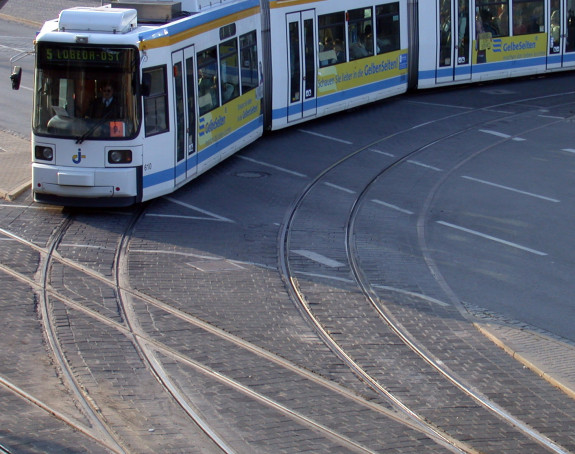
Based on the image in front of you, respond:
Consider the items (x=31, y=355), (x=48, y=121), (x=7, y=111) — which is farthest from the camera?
(x=7, y=111)

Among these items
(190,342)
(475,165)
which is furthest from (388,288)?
(475,165)

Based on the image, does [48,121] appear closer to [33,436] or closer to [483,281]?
Answer: [483,281]

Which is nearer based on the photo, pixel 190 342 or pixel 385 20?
pixel 190 342

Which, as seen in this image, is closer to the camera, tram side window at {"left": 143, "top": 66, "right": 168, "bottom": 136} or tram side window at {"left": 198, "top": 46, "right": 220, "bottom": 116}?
tram side window at {"left": 143, "top": 66, "right": 168, "bottom": 136}

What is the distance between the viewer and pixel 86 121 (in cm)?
1533

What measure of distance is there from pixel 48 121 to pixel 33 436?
799cm

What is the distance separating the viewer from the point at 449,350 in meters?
10.9

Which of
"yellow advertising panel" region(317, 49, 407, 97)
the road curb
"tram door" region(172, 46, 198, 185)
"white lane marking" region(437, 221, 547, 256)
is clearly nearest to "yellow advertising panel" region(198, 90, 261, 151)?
"tram door" region(172, 46, 198, 185)

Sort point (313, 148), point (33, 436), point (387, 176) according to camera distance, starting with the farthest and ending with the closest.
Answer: point (313, 148)
point (387, 176)
point (33, 436)

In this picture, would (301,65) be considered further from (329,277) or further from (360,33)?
(329,277)

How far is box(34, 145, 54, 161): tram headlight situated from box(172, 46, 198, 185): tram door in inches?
79.4

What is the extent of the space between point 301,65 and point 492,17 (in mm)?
7955

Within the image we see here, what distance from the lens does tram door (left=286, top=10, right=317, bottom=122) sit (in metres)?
22.0

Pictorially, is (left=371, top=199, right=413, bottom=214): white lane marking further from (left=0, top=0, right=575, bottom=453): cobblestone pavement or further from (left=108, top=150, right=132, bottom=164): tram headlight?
(left=108, top=150, right=132, bottom=164): tram headlight
